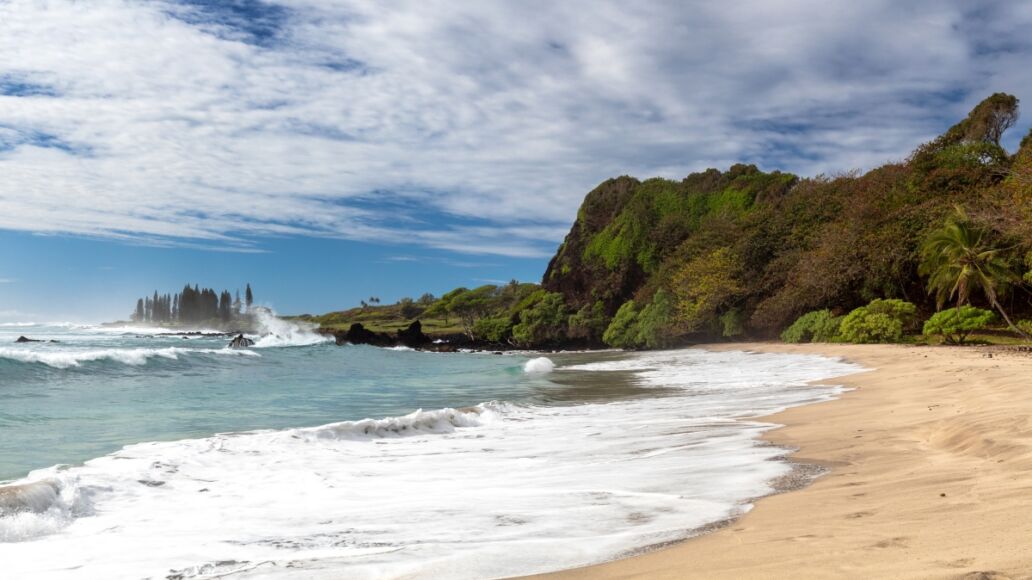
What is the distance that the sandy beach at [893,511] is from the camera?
2.80 metres

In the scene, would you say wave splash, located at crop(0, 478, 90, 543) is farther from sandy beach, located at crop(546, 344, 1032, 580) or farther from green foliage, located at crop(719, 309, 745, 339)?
green foliage, located at crop(719, 309, 745, 339)

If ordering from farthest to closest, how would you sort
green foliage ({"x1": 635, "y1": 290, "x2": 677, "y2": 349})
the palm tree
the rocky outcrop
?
the rocky outcrop, green foliage ({"x1": 635, "y1": 290, "x2": 677, "y2": 349}), the palm tree

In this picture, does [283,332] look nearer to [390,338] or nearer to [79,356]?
[390,338]

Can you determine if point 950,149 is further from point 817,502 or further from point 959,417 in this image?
point 817,502

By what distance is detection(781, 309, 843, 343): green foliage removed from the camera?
31359 millimetres

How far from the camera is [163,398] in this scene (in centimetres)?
1581

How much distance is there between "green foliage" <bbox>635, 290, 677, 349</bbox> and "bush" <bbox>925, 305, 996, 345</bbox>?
67.8 ft

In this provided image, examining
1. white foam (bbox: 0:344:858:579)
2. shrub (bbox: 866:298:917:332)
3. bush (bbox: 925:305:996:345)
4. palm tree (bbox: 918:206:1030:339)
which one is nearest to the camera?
white foam (bbox: 0:344:858:579)

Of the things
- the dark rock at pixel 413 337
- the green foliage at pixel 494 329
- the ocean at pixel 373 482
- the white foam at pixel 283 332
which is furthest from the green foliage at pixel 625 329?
the white foam at pixel 283 332

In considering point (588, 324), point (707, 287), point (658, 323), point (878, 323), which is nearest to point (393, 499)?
point (878, 323)

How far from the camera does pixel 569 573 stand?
3254 mm

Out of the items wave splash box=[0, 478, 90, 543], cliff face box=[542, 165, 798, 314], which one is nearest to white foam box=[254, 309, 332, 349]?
cliff face box=[542, 165, 798, 314]

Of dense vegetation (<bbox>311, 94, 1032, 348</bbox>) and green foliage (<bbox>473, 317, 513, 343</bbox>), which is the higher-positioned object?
dense vegetation (<bbox>311, 94, 1032, 348</bbox>)

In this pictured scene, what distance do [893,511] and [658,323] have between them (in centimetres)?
4370
